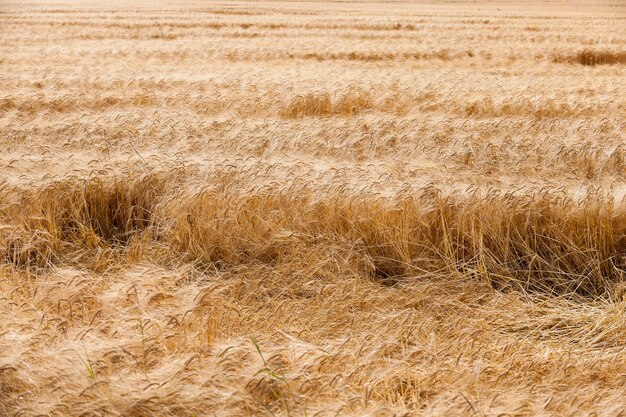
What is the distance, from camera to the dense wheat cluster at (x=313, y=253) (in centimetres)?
268

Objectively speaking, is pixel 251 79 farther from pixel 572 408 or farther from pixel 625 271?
pixel 572 408

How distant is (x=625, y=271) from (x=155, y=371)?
9.80 feet

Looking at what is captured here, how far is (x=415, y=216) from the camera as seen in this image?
182 inches

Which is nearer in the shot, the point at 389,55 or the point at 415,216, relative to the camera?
the point at 415,216

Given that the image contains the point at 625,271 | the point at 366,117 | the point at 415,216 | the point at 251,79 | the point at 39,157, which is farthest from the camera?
the point at 251,79

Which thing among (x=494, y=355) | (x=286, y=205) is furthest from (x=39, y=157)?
(x=494, y=355)

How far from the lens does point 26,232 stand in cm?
462

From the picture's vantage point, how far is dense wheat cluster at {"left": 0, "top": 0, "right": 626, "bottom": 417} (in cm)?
268

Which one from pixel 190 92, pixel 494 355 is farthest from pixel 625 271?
pixel 190 92

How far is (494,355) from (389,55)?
40.4 ft

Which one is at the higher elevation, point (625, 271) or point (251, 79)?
point (251, 79)

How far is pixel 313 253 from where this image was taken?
169 inches

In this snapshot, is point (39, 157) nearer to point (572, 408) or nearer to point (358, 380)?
point (358, 380)

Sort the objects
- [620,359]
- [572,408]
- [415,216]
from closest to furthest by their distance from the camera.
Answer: [572,408]
[620,359]
[415,216]
